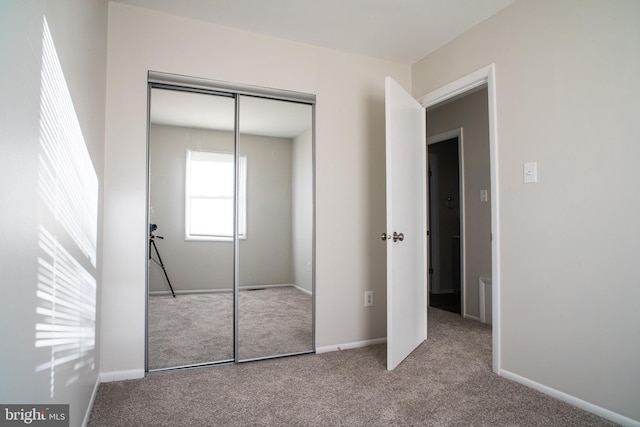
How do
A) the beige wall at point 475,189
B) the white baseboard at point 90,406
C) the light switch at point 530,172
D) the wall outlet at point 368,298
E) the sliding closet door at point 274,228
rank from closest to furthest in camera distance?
the white baseboard at point 90,406, the light switch at point 530,172, the sliding closet door at point 274,228, the wall outlet at point 368,298, the beige wall at point 475,189

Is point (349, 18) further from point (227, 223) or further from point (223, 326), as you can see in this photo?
point (223, 326)

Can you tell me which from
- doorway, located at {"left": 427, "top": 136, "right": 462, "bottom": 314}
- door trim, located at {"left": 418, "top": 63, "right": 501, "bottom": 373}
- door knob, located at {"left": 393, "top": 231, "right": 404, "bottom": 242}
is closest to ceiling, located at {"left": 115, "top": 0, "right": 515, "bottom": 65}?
door trim, located at {"left": 418, "top": 63, "right": 501, "bottom": 373}

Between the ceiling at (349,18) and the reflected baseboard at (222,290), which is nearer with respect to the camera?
the ceiling at (349,18)

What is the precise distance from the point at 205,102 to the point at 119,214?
0.99 m

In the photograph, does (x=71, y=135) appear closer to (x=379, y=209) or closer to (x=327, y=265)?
(x=327, y=265)

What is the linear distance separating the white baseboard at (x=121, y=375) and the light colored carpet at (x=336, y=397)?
6 centimetres

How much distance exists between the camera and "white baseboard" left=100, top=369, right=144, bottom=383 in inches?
89.9

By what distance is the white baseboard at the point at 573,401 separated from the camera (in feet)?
5.84

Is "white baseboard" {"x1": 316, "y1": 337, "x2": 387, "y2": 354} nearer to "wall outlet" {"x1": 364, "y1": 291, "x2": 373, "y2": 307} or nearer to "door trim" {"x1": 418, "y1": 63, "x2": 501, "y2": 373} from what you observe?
"wall outlet" {"x1": 364, "y1": 291, "x2": 373, "y2": 307}

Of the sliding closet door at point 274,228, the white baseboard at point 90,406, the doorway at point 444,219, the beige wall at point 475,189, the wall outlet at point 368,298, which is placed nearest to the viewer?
the white baseboard at point 90,406

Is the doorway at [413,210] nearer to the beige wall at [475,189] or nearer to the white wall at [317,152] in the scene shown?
the white wall at [317,152]

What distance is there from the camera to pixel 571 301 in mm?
2025

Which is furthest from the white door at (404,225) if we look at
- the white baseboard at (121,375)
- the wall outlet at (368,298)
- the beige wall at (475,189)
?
the white baseboard at (121,375)

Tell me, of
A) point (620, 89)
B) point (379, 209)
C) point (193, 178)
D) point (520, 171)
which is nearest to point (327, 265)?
point (379, 209)
